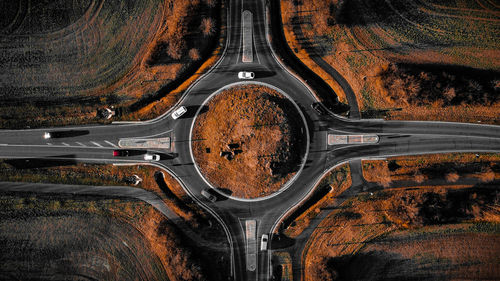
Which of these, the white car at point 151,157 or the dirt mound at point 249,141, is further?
the white car at point 151,157

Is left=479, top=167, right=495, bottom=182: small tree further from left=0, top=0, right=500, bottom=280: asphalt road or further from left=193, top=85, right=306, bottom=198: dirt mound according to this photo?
left=193, top=85, right=306, bottom=198: dirt mound

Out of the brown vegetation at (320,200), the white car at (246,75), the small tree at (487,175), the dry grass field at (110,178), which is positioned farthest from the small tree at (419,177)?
the dry grass field at (110,178)

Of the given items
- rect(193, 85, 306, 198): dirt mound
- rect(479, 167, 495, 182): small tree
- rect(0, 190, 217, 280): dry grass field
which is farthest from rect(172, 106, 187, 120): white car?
rect(479, 167, 495, 182): small tree

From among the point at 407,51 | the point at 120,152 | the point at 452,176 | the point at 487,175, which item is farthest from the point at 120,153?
the point at 487,175

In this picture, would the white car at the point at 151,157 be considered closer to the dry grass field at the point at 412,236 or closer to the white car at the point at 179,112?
the white car at the point at 179,112

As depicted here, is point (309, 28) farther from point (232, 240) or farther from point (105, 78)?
point (232, 240)
